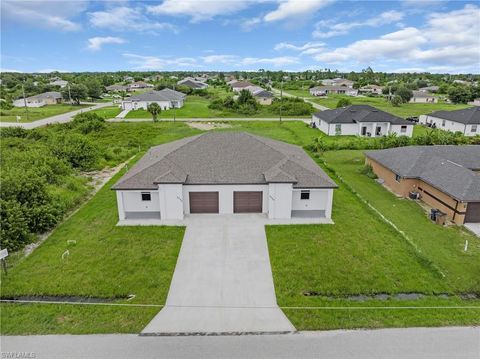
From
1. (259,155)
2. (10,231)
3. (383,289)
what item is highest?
(259,155)

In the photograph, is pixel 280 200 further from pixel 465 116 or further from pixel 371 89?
pixel 371 89

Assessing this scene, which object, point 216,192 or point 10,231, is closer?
point 10,231

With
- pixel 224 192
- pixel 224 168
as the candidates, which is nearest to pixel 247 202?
pixel 224 192

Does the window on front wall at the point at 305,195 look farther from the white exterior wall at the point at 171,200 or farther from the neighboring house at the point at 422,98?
the neighboring house at the point at 422,98

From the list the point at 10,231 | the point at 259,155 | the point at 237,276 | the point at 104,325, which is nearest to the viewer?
the point at 104,325

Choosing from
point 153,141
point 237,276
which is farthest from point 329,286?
point 153,141

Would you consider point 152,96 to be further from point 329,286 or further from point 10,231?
point 329,286

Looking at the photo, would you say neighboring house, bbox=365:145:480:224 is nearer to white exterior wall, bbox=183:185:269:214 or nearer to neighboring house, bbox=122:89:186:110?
white exterior wall, bbox=183:185:269:214
